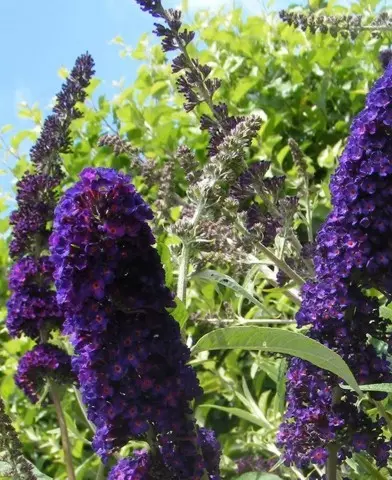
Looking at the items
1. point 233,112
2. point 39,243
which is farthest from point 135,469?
point 233,112

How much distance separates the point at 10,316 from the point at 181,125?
188cm

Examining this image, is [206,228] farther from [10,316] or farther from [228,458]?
[228,458]

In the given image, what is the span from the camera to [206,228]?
1766mm

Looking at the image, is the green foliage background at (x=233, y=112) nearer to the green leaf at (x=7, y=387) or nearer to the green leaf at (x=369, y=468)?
the green leaf at (x=7, y=387)

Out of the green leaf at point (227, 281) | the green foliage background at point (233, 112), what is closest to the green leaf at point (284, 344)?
the green leaf at point (227, 281)

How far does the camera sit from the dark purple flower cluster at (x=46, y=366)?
7.46 ft

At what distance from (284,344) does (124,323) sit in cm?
25

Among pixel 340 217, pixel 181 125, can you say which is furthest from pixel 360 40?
pixel 340 217

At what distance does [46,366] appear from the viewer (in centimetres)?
228

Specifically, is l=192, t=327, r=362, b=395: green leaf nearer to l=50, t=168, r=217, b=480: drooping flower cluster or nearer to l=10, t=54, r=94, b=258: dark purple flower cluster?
l=50, t=168, r=217, b=480: drooping flower cluster

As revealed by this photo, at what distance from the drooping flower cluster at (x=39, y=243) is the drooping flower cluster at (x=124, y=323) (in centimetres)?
94

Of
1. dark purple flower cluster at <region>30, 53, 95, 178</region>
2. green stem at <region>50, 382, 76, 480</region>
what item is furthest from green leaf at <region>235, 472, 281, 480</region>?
dark purple flower cluster at <region>30, 53, 95, 178</region>

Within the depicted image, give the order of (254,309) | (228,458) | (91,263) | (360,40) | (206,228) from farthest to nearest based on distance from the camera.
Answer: (360,40)
(254,309)
(228,458)
(206,228)
(91,263)

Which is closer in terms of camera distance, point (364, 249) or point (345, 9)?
point (364, 249)
